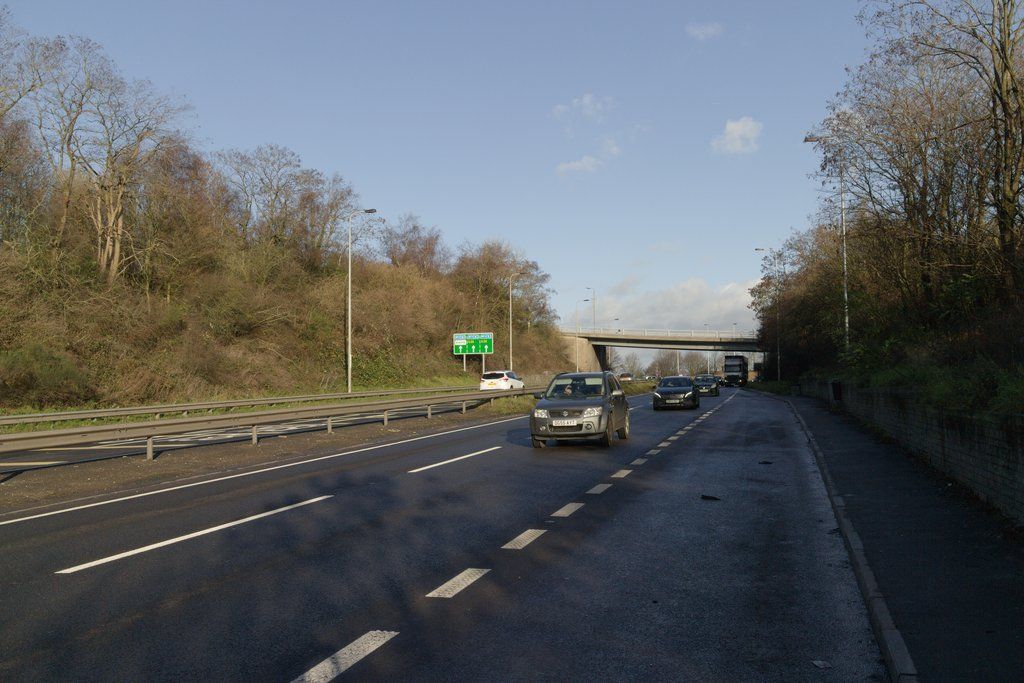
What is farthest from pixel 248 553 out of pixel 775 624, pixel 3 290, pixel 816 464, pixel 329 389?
pixel 329 389

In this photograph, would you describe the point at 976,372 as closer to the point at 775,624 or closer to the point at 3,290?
the point at 775,624

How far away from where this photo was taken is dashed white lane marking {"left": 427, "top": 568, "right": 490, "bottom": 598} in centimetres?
617

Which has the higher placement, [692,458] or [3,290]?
[3,290]

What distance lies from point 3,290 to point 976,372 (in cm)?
2914

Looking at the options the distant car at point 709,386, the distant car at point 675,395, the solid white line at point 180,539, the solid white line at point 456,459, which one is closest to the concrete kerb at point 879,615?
the solid white line at point 180,539

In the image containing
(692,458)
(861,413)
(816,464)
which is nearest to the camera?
(816,464)

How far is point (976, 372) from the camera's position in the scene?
1095cm

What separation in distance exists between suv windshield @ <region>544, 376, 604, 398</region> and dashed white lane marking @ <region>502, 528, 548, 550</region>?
387 inches

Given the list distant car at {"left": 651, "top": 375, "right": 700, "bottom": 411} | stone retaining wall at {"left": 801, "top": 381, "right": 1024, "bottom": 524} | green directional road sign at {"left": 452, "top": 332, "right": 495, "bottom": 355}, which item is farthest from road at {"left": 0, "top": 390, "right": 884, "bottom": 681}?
green directional road sign at {"left": 452, "top": 332, "right": 495, "bottom": 355}

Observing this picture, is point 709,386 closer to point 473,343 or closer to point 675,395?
point 473,343

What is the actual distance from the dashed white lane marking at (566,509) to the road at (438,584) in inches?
2.0

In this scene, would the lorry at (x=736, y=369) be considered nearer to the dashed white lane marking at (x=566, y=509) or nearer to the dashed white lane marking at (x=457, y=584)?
the dashed white lane marking at (x=566, y=509)

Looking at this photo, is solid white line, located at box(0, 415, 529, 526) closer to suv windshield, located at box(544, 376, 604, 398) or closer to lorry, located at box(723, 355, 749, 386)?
suv windshield, located at box(544, 376, 604, 398)

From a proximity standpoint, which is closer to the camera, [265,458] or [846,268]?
[265,458]
